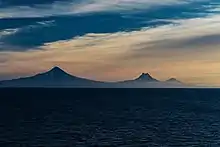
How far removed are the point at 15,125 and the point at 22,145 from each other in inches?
1044

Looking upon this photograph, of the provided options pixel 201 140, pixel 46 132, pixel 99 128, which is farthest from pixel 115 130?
pixel 201 140

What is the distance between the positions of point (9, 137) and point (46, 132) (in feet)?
22.3

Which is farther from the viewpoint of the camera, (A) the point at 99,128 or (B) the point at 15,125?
(B) the point at 15,125

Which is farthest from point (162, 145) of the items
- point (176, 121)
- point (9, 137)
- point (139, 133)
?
point (176, 121)

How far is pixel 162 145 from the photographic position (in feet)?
196

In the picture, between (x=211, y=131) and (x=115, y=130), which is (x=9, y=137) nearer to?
(x=115, y=130)

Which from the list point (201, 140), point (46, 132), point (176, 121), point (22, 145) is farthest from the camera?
point (176, 121)

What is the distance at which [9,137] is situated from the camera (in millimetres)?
67875

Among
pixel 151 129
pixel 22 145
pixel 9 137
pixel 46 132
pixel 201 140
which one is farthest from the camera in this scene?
pixel 151 129

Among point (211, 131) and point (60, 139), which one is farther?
point (211, 131)

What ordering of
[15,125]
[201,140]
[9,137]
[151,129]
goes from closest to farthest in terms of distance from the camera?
1. [201,140]
2. [9,137]
3. [151,129]
4. [15,125]

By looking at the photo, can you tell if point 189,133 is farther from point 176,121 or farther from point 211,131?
point 176,121

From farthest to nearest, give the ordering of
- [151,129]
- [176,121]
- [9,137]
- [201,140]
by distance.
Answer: [176,121], [151,129], [9,137], [201,140]

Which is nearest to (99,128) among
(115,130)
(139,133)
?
(115,130)
